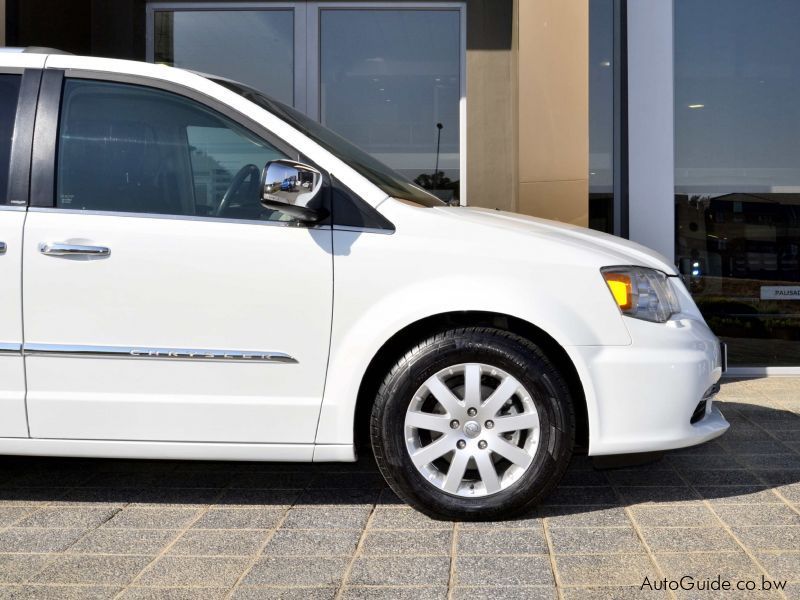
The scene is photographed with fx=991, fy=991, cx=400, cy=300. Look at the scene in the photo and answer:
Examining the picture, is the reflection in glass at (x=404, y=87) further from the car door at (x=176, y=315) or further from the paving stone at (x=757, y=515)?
the paving stone at (x=757, y=515)

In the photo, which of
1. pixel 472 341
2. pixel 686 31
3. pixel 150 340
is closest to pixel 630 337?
pixel 472 341

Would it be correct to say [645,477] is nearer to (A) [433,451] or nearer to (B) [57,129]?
(A) [433,451]

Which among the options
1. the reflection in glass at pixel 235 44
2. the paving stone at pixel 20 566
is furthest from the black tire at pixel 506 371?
the reflection in glass at pixel 235 44

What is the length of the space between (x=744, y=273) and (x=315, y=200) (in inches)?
188

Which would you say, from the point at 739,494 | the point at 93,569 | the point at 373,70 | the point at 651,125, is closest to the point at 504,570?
the point at 93,569

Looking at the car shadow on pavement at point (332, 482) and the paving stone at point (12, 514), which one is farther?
the car shadow on pavement at point (332, 482)

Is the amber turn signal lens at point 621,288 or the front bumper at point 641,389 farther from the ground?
the amber turn signal lens at point 621,288

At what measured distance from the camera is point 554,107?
6996 mm

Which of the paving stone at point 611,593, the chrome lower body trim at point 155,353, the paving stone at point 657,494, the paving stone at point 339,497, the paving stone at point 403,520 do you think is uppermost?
the chrome lower body trim at point 155,353

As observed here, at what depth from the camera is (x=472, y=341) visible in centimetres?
378

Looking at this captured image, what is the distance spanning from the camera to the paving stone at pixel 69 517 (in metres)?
3.83

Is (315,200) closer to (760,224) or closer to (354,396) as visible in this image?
(354,396)

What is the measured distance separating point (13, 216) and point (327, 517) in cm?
171

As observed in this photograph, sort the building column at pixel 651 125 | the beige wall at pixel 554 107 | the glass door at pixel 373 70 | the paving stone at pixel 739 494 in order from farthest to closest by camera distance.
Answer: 1. the glass door at pixel 373 70
2. the building column at pixel 651 125
3. the beige wall at pixel 554 107
4. the paving stone at pixel 739 494
